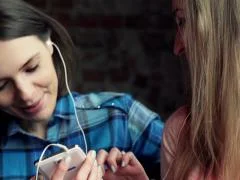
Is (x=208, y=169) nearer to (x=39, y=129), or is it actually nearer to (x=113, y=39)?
(x=39, y=129)

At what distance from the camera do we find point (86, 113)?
5.09 ft

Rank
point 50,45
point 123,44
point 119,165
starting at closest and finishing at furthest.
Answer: point 119,165
point 50,45
point 123,44

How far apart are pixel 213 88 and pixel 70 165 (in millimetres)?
315

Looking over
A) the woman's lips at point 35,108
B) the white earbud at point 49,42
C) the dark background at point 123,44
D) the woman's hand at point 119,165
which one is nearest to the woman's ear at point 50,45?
the white earbud at point 49,42

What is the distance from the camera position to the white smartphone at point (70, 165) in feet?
3.97

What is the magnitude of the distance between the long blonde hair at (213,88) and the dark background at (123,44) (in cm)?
145

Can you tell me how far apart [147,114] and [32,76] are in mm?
353

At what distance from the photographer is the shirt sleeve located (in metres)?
1.25

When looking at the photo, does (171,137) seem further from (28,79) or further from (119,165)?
(28,79)

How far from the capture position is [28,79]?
1357 mm

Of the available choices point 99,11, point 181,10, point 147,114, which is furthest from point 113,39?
point 181,10

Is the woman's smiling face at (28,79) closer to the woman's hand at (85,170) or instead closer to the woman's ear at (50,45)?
the woman's ear at (50,45)

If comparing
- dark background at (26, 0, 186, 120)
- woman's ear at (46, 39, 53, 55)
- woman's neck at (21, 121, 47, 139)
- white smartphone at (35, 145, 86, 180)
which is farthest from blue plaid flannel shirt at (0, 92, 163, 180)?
dark background at (26, 0, 186, 120)

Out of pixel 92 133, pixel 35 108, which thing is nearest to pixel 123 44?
pixel 92 133
